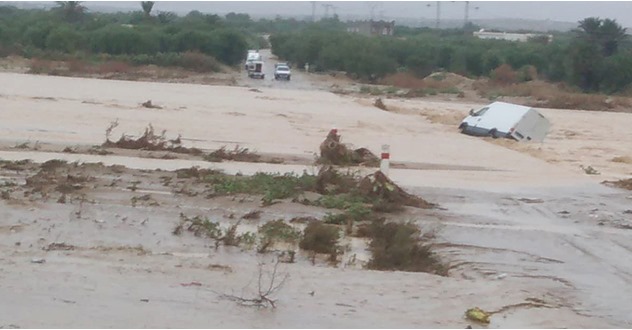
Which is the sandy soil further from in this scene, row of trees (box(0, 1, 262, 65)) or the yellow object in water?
row of trees (box(0, 1, 262, 65))

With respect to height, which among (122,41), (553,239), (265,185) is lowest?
(122,41)

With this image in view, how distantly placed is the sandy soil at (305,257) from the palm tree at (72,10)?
263 ft

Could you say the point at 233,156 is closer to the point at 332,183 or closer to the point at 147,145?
the point at 147,145

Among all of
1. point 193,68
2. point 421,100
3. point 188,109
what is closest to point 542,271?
point 188,109

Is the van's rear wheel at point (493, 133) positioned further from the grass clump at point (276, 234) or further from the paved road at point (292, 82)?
the paved road at point (292, 82)

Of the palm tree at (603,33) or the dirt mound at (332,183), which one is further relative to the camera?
the palm tree at (603,33)

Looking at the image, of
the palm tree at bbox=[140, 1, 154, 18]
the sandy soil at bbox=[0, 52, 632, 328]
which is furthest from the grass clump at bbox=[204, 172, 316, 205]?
the palm tree at bbox=[140, 1, 154, 18]

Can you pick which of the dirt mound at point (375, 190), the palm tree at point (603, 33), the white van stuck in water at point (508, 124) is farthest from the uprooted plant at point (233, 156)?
the palm tree at point (603, 33)

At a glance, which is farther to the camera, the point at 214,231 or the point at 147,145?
the point at 147,145

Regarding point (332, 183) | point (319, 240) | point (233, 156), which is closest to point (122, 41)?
point (233, 156)

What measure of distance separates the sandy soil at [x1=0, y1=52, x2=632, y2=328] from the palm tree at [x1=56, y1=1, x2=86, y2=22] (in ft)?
263

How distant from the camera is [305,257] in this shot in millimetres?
12828

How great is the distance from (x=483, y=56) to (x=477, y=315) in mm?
79734

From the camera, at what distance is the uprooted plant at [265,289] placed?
990 centimetres
